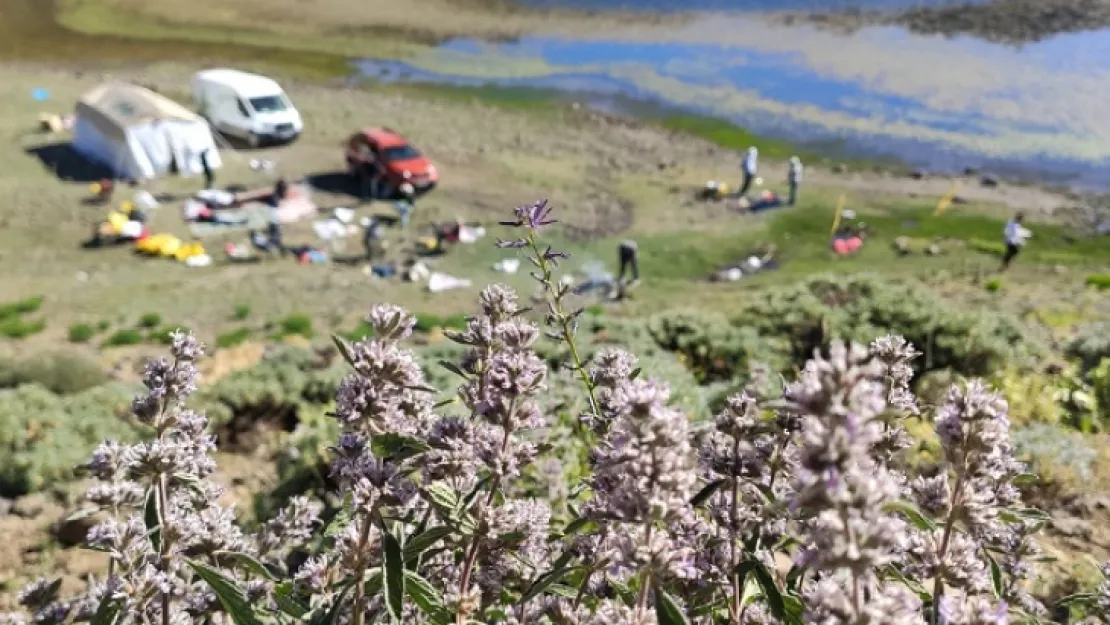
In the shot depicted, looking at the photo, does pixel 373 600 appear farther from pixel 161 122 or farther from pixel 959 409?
pixel 161 122

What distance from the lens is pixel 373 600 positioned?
247 cm

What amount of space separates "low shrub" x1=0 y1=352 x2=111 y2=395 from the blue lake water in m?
26.3

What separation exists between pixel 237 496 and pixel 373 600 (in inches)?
221

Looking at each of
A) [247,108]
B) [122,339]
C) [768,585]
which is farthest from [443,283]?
[768,585]

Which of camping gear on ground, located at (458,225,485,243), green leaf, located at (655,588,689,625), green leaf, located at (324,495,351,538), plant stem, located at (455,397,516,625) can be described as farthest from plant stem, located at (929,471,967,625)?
camping gear on ground, located at (458,225,485,243)

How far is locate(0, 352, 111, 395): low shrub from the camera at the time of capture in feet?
38.0

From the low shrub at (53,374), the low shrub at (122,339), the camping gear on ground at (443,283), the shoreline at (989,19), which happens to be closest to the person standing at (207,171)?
the camping gear on ground at (443,283)

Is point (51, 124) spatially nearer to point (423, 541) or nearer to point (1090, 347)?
point (1090, 347)

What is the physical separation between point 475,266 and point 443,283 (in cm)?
175

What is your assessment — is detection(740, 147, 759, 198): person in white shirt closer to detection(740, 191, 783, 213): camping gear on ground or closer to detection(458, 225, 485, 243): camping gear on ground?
detection(740, 191, 783, 213): camping gear on ground

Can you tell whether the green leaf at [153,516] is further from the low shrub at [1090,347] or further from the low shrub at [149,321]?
the low shrub at [149,321]

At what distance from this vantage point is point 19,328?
1534 cm

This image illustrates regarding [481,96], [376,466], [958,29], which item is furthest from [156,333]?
[958,29]

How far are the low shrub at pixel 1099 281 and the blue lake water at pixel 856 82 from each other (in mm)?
10369
